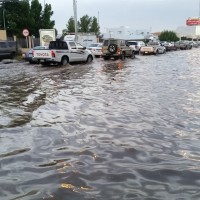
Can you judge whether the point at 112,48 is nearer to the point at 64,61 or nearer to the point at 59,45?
the point at 59,45

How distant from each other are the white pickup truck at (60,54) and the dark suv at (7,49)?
25.0 ft

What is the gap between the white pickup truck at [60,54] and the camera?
85.0 feet

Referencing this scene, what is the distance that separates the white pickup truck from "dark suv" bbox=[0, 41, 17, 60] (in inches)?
300

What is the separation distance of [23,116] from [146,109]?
3.22 m

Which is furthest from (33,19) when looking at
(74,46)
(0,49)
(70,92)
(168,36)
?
(168,36)

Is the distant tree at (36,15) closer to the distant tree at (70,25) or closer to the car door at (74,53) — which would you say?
the distant tree at (70,25)

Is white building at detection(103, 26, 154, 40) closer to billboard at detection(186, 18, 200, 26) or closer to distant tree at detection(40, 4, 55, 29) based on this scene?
distant tree at detection(40, 4, 55, 29)

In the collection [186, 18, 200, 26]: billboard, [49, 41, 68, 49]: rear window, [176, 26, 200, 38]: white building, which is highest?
[186, 18, 200, 26]: billboard

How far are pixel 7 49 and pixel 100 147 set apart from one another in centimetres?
2940

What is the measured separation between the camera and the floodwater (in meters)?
4.90

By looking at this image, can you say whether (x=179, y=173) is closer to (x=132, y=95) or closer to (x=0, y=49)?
(x=132, y=95)

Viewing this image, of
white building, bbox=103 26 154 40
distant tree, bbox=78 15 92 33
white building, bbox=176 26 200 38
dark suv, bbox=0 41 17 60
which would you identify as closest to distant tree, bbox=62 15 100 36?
distant tree, bbox=78 15 92 33

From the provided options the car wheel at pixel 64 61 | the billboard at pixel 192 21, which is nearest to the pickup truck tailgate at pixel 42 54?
the car wheel at pixel 64 61

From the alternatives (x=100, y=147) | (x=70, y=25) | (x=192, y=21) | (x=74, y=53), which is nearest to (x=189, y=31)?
(x=192, y=21)
